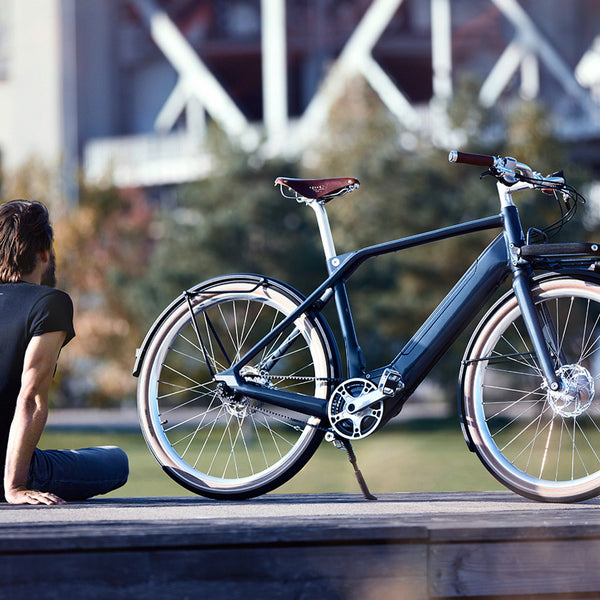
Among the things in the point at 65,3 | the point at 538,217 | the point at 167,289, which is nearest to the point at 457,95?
the point at 538,217

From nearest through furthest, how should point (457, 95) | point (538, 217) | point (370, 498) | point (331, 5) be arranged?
point (370, 498)
point (538, 217)
point (457, 95)
point (331, 5)

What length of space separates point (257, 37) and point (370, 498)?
1459 inches

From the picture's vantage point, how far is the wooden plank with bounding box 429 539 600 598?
8.39 ft

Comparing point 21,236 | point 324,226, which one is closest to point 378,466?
point 324,226

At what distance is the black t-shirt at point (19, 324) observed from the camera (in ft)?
10.9

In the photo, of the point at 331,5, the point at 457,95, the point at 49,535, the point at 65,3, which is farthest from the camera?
the point at 331,5

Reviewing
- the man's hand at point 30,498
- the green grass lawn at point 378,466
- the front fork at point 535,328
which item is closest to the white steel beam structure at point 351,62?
the green grass lawn at point 378,466

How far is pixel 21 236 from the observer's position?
3410mm

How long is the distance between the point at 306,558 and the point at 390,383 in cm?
92

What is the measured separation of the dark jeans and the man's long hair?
0.63 meters

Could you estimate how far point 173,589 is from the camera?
97.2 inches

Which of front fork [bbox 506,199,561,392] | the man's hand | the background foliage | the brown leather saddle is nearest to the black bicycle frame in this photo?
front fork [bbox 506,199,561,392]

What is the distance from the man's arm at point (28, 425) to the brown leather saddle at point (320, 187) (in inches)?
40.8

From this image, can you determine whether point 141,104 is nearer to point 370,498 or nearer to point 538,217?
point 538,217
